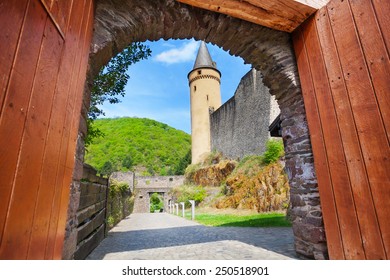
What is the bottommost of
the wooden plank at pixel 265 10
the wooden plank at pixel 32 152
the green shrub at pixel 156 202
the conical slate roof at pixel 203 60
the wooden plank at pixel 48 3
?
the green shrub at pixel 156 202

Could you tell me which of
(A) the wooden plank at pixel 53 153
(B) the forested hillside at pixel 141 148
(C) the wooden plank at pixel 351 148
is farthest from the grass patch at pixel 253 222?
(B) the forested hillside at pixel 141 148

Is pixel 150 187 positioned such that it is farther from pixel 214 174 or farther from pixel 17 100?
pixel 17 100

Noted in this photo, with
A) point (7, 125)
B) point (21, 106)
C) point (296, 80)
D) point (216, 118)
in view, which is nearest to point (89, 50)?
point (21, 106)

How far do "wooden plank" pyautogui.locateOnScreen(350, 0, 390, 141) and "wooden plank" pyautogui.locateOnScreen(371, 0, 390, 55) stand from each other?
1.1 inches

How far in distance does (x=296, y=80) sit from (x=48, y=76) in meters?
3.13

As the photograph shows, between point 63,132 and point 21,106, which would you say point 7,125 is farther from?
point 63,132

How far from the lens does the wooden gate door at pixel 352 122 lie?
2150mm

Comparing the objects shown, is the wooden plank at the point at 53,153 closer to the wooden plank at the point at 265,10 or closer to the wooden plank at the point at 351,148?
the wooden plank at the point at 265,10

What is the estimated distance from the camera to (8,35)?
3.83 feet

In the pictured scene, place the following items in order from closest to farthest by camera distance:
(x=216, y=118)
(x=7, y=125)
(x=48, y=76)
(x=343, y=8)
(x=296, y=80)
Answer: (x=7, y=125) < (x=48, y=76) < (x=343, y=8) < (x=296, y=80) < (x=216, y=118)

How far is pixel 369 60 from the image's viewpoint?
232 centimetres

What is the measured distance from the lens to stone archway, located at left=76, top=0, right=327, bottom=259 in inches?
106

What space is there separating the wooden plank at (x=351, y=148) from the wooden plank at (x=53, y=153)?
284 centimetres

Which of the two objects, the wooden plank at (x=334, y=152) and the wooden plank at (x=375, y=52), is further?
the wooden plank at (x=334, y=152)
